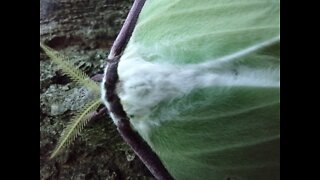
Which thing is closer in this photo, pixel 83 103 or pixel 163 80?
pixel 163 80

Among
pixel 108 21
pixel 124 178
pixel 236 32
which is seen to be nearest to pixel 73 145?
pixel 124 178

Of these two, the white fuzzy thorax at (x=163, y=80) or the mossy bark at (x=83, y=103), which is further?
the mossy bark at (x=83, y=103)

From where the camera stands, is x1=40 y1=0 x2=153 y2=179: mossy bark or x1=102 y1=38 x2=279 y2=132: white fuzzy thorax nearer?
x1=102 y1=38 x2=279 y2=132: white fuzzy thorax

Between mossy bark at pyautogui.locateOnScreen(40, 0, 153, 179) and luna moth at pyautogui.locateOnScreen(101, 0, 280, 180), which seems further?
mossy bark at pyautogui.locateOnScreen(40, 0, 153, 179)

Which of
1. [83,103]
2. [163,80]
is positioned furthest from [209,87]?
[83,103]

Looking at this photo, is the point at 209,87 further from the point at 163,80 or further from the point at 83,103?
the point at 83,103
